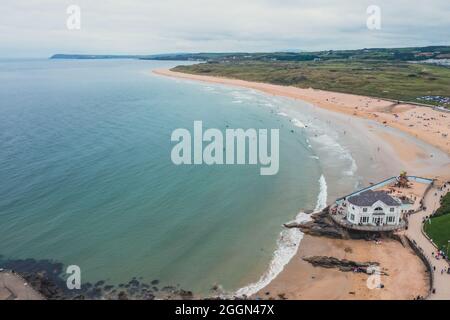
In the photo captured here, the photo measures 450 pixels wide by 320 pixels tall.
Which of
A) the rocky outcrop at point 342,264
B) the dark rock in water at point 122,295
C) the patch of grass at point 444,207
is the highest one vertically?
the patch of grass at point 444,207

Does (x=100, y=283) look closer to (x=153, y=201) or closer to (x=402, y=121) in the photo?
(x=153, y=201)

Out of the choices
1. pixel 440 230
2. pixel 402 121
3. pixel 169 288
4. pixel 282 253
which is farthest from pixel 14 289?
pixel 402 121

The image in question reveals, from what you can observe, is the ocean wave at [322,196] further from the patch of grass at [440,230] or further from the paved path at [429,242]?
the patch of grass at [440,230]

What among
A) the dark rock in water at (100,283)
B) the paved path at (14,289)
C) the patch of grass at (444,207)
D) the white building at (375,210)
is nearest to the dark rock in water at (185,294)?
the dark rock in water at (100,283)

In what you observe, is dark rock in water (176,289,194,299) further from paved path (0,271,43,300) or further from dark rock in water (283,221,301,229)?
dark rock in water (283,221,301,229)

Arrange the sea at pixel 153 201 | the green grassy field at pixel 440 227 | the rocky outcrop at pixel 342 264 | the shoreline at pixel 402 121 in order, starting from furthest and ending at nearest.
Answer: the shoreline at pixel 402 121 < the green grassy field at pixel 440 227 < the sea at pixel 153 201 < the rocky outcrop at pixel 342 264

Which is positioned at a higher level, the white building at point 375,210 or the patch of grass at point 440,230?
the white building at point 375,210
